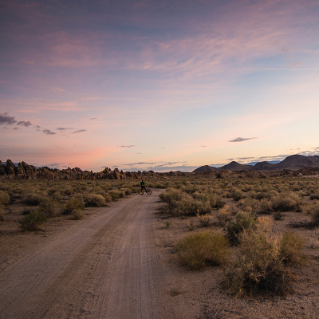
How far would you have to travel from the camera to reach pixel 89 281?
5652 mm

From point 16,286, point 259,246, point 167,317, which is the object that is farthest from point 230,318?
point 16,286

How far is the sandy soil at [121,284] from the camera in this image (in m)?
4.29

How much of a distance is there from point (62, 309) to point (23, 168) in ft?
300

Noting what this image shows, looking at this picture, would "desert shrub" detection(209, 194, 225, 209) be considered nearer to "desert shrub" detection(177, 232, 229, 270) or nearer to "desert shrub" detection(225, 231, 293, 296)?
"desert shrub" detection(177, 232, 229, 270)

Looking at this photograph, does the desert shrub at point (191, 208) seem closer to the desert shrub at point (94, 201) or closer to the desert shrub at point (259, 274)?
the desert shrub at point (94, 201)

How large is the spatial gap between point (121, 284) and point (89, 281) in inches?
34.4

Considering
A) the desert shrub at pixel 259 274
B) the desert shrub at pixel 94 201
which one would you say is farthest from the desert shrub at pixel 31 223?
the desert shrub at pixel 259 274

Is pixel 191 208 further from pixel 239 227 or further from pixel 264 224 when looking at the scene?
pixel 239 227

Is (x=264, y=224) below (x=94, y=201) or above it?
above

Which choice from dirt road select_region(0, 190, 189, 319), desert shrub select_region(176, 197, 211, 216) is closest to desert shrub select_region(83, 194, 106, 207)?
desert shrub select_region(176, 197, 211, 216)

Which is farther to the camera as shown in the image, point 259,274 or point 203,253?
point 203,253

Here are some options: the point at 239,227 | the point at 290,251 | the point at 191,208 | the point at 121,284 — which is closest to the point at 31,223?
the point at 121,284

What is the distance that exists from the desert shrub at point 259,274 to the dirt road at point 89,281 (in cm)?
150

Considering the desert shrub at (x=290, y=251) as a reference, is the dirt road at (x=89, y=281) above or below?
below
